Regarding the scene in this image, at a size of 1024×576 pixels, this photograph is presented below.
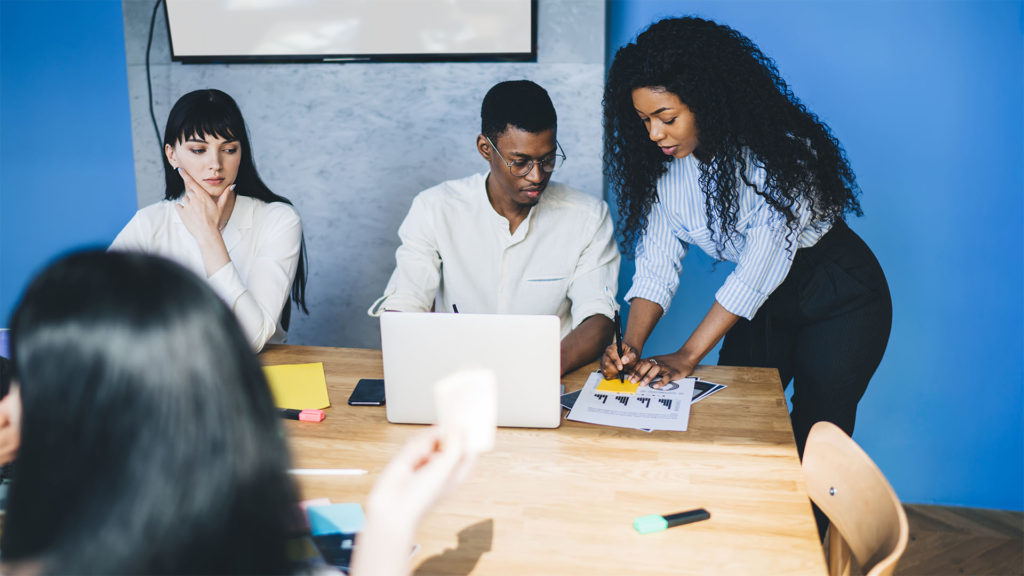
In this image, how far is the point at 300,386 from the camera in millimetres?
1660

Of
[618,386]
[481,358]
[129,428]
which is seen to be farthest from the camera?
[618,386]

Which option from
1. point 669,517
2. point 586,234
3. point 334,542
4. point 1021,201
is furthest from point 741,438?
point 1021,201

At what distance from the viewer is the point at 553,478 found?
126cm

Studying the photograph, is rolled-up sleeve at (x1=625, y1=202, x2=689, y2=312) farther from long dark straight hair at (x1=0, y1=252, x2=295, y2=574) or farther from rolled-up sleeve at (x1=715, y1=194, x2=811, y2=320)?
long dark straight hair at (x1=0, y1=252, x2=295, y2=574)

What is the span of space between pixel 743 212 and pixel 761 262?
146mm

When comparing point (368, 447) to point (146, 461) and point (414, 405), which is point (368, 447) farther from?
point (146, 461)

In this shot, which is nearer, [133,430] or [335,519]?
[133,430]

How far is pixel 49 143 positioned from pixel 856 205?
3001 millimetres

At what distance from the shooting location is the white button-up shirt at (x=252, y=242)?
6.64ft

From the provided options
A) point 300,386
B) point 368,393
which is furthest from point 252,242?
point 368,393

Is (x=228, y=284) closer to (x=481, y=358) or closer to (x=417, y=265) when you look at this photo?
(x=417, y=265)

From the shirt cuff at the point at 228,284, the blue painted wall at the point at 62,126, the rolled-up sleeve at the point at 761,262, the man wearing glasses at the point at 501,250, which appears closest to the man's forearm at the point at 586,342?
the man wearing glasses at the point at 501,250

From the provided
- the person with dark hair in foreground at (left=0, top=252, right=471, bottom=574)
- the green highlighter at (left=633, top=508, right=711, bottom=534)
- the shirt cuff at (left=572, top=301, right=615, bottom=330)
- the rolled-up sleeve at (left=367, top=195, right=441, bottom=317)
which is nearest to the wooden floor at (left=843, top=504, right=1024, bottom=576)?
the shirt cuff at (left=572, top=301, right=615, bottom=330)

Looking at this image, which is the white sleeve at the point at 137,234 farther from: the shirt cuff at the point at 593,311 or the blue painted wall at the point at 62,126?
the shirt cuff at the point at 593,311
